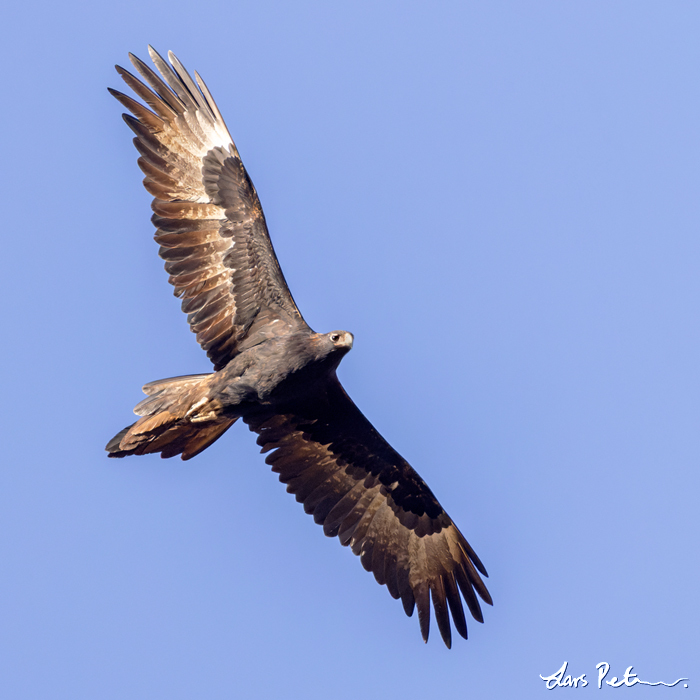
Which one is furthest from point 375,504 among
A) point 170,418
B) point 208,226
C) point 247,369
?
point 208,226

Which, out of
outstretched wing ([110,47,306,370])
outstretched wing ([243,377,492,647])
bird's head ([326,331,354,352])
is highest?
outstretched wing ([110,47,306,370])

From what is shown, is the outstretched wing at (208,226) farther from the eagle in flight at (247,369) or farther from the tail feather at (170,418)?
the tail feather at (170,418)

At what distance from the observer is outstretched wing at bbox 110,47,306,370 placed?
12828 mm

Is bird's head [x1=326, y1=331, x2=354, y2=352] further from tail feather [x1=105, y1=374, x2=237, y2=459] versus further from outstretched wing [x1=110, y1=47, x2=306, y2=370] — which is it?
tail feather [x1=105, y1=374, x2=237, y2=459]

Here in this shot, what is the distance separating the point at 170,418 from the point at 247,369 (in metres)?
1.11

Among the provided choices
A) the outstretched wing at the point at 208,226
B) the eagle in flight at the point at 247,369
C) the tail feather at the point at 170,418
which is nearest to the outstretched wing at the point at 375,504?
the eagle in flight at the point at 247,369

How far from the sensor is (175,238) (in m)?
12.8

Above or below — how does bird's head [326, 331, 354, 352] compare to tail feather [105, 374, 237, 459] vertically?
below

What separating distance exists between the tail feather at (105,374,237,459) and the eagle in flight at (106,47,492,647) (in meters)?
0.01

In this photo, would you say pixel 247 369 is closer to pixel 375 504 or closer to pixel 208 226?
pixel 208 226

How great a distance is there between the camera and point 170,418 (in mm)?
12617

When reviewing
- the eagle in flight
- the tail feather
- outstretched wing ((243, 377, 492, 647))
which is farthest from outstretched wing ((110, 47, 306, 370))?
outstretched wing ((243, 377, 492, 647))

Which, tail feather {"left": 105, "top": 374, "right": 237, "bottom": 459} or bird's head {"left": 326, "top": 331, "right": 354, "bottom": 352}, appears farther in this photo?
tail feather {"left": 105, "top": 374, "right": 237, "bottom": 459}

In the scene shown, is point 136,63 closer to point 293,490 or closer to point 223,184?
Answer: point 223,184
